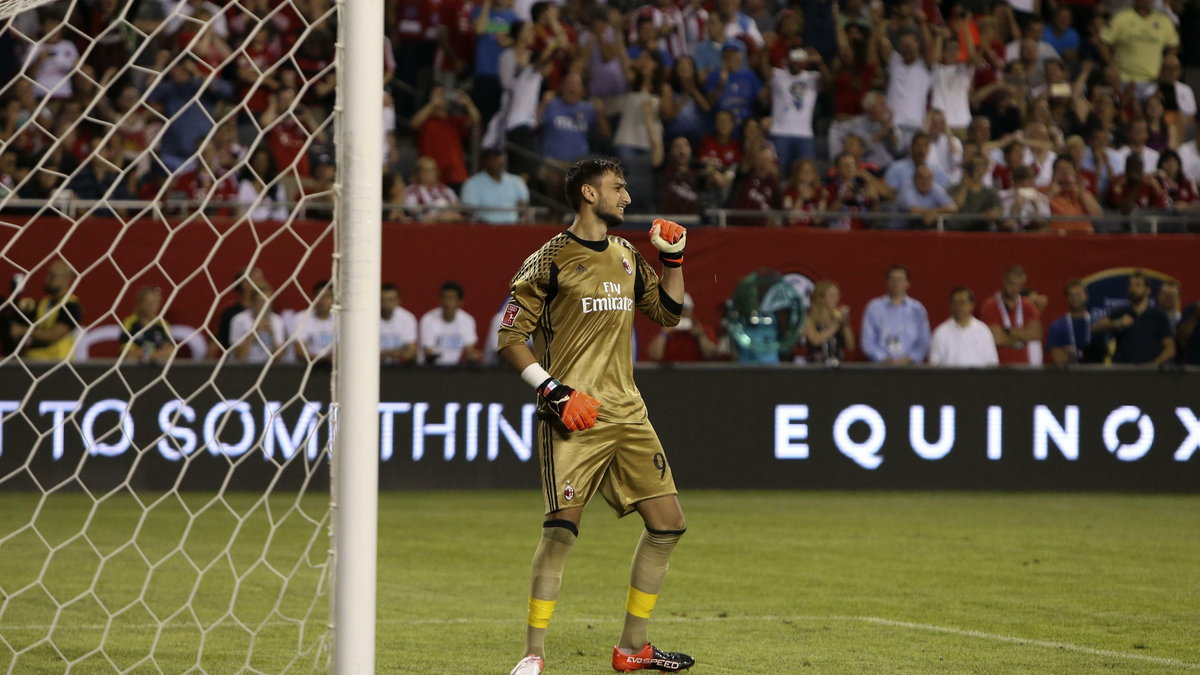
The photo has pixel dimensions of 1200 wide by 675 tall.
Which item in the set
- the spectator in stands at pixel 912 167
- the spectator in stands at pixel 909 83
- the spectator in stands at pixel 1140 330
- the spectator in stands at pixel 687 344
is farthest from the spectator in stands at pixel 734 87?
the spectator in stands at pixel 1140 330

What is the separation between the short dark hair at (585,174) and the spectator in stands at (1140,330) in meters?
9.87

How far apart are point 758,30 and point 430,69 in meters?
3.67

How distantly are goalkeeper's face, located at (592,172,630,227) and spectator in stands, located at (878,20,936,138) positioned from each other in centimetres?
1165

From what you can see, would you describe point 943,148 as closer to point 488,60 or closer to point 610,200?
point 488,60

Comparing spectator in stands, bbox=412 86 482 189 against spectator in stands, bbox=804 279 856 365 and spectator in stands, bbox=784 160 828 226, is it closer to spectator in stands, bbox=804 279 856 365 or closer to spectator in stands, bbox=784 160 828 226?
spectator in stands, bbox=784 160 828 226

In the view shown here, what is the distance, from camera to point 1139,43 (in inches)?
749

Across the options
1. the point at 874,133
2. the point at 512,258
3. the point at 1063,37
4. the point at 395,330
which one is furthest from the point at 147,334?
the point at 1063,37

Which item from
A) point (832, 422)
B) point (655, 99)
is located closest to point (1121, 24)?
point (655, 99)

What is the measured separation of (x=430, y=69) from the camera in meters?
17.6

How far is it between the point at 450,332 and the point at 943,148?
5815 millimetres

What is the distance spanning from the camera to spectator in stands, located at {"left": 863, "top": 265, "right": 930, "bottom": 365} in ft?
48.4

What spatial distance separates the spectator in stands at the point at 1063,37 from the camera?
1926cm

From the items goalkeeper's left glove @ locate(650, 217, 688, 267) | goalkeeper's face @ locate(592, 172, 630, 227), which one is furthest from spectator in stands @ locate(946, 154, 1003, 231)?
goalkeeper's face @ locate(592, 172, 630, 227)

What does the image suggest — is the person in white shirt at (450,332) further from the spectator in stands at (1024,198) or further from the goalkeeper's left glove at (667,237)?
the goalkeeper's left glove at (667,237)
